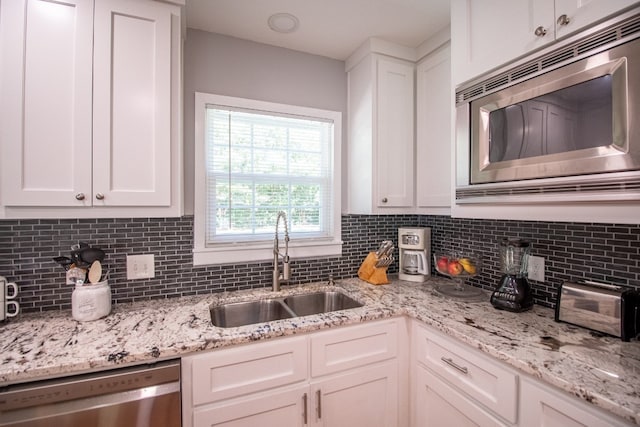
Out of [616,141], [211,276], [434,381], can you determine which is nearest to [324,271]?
[211,276]

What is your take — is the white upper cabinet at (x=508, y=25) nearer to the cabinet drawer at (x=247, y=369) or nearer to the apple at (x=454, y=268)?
the apple at (x=454, y=268)

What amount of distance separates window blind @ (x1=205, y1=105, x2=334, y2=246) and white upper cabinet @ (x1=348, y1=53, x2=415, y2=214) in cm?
25

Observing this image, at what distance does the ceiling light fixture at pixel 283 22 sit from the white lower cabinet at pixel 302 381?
1668 millimetres

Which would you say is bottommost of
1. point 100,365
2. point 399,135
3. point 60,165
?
point 100,365

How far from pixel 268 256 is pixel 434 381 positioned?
112cm

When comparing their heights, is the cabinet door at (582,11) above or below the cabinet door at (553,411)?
above

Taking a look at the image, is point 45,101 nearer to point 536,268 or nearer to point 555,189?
point 555,189

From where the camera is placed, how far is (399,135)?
76.8 inches

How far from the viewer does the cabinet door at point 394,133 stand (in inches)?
74.7

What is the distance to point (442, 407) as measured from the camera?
129cm

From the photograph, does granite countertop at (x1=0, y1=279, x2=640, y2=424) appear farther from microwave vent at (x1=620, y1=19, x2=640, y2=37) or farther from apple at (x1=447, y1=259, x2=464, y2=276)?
microwave vent at (x1=620, y1=19, x2=640, y2=37)

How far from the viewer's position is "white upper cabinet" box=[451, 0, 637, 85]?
3.22ft

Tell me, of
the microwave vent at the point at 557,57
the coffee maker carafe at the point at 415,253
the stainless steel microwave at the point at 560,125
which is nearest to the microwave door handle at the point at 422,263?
the coffee maker carafe at the point at 415,253

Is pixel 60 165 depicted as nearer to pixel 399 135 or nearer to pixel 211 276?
pixel 211 276
